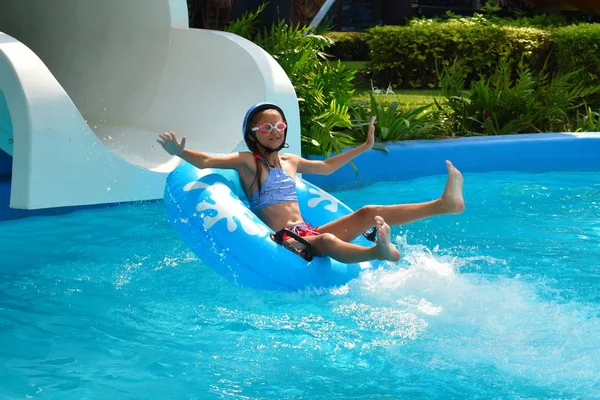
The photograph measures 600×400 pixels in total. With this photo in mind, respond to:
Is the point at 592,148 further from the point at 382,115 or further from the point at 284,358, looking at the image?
the point at 284,358

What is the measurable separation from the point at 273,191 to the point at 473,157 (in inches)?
127

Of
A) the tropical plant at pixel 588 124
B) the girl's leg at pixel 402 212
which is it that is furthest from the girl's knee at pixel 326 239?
the tropical plant at pixel 588 124

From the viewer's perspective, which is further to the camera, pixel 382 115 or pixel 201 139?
pixel 382 115

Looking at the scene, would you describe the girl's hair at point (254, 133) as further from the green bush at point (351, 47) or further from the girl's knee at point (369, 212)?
the green bush at point (351, 47)

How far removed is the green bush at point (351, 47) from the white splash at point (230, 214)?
9.80 metres

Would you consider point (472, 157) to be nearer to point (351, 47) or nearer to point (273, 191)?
point (273, 191)

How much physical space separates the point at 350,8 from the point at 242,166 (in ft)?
40.7

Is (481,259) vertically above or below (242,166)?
below

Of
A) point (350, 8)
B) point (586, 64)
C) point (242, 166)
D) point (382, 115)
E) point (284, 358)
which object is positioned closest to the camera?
point (284, 358)

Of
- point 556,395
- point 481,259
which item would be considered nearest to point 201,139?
point 481,259

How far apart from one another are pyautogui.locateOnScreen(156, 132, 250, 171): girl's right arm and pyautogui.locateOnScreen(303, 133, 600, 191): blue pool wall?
2.32 metres

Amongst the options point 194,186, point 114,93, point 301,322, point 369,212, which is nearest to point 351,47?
point 114,93

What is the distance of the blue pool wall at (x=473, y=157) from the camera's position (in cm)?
731

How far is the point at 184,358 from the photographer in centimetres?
371
